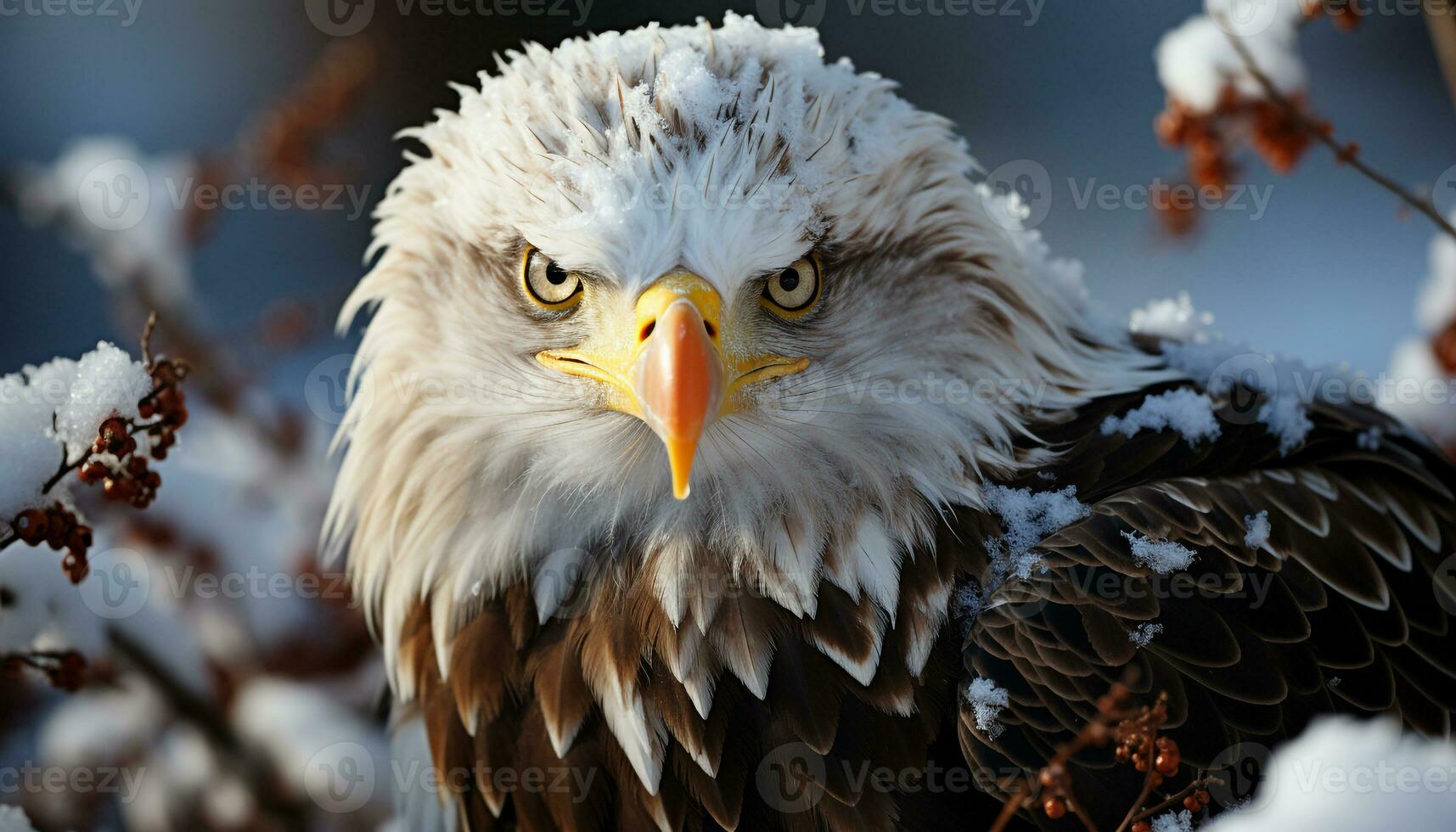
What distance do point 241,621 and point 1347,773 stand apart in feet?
6.77

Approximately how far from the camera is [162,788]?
2.28 meters

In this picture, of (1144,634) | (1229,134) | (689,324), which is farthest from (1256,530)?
(689,324)

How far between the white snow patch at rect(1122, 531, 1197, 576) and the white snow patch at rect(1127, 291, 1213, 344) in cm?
78

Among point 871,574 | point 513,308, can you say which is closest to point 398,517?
point 513,308

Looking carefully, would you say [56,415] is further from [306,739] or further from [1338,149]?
[1338,149]

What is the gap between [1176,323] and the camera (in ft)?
7.87

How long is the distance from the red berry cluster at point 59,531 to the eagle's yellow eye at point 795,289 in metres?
0.95

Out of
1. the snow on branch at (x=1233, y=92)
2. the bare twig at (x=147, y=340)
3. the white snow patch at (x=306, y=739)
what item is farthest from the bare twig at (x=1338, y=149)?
the white snow patch at (x=306, y=739)

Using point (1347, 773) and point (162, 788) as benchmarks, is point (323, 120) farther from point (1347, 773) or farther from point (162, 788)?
point (1347, 773)

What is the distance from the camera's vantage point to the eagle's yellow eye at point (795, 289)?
5.65ft

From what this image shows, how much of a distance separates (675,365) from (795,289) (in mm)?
333

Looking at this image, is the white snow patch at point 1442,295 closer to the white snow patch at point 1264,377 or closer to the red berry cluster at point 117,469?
the white snow patch at point 1264,377

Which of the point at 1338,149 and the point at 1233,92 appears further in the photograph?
the point at 1233,92

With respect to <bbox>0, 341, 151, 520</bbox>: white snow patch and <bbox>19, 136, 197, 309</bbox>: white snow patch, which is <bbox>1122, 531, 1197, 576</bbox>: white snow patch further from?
<bbox>19, 136, 197, 309</bbox>: white snow patch
